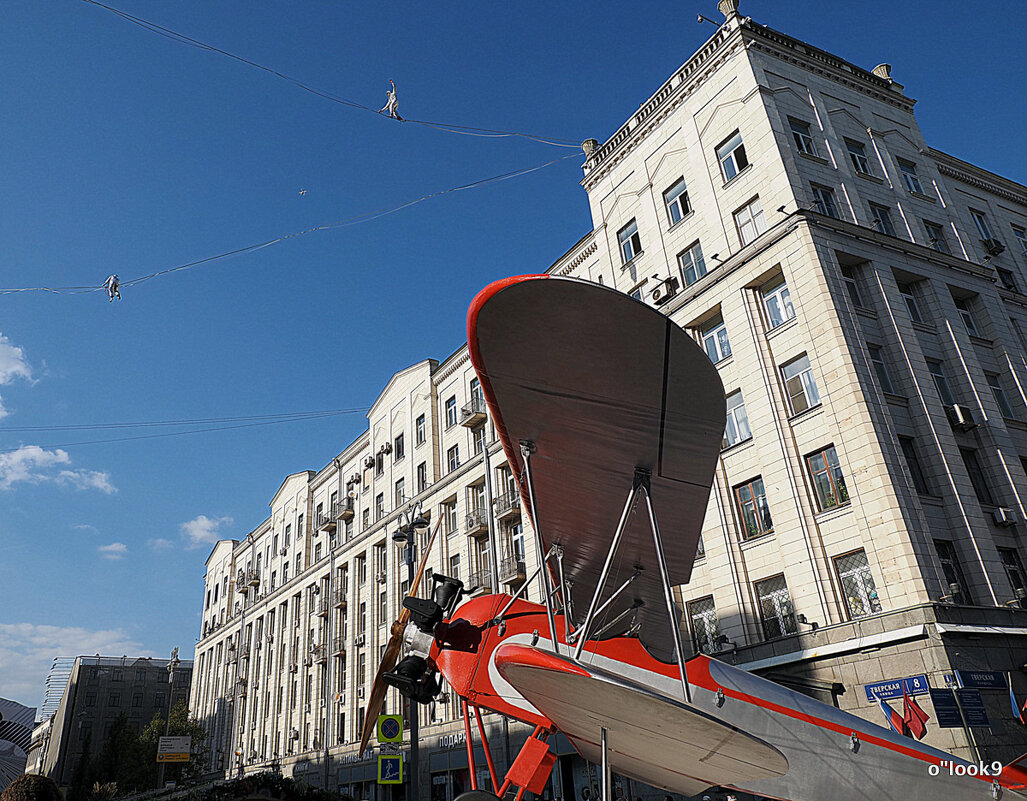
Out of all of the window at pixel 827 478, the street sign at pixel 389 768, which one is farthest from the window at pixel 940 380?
the street sign at pixel 389 768

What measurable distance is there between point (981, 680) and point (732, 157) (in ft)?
63.0

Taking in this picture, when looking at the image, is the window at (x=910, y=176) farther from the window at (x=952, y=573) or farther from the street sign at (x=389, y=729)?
the street sign at (x=389, y=729)

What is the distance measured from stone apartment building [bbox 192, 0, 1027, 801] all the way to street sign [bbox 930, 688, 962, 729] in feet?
1.64

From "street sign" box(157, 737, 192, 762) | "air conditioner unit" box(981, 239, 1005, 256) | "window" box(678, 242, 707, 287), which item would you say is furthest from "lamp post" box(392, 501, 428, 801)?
"street sign" box(157, 737, 192, 762)

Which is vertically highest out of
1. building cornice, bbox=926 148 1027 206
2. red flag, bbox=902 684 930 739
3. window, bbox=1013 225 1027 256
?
building cornice, bbox=926 148 1027 206

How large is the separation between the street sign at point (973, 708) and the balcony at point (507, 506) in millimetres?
20208

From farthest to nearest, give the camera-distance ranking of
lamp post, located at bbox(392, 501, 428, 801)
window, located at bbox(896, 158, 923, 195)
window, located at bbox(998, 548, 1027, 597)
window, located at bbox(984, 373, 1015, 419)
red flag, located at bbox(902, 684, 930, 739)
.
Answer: window, located at bbox(896, 158, 923, 195) → window, located at bbox(984, 373, 1015, 419) → window, located at bbox(998, 548, 1027, 597) → red flag, located at bbox(902, 684, 930, 739) → lamp post, located at bbox(392, 501, 428, 801)

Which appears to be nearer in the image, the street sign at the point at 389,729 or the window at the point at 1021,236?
the street sign at the point at 389,729

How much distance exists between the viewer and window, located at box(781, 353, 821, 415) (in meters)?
22.8

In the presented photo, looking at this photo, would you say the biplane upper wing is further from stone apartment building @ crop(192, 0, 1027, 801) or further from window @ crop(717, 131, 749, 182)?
window @ crop(717, 131, 749, 182)

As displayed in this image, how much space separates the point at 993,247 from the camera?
28.8 metres

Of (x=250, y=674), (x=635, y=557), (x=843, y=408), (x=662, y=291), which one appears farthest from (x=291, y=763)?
(x=635, y=557)

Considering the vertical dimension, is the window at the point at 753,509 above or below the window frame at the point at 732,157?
below

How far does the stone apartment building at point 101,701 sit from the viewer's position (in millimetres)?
88000
